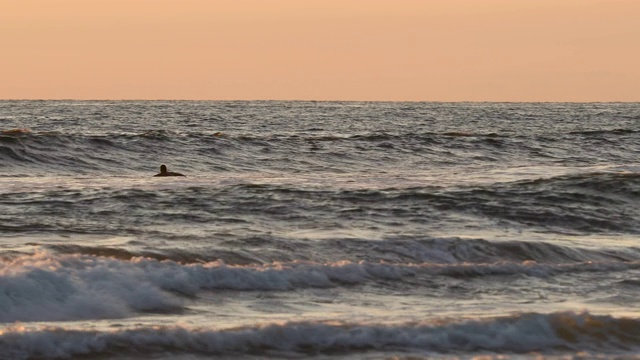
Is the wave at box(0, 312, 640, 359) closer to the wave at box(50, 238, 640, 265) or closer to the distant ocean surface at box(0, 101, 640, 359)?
the distant ocean surface at box(0, 101, 640, 359)

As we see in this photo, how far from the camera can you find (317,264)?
1241 cm

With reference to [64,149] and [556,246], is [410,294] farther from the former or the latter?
[64,149]

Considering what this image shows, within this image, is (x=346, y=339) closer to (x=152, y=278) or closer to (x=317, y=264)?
(x=152, y=278)

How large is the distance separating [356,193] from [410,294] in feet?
25.6

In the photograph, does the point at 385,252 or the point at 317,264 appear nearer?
the point at 317,264

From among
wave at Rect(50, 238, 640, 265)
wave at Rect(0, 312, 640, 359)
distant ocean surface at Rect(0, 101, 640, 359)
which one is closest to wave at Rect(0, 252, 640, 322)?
distant ocean surface at Rect(0, 101, 640, 359)

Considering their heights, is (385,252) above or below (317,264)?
below

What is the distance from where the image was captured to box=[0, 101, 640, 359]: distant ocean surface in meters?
9.41

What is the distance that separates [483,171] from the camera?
2603 cm

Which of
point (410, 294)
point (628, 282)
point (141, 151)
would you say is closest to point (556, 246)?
point (628, 282)

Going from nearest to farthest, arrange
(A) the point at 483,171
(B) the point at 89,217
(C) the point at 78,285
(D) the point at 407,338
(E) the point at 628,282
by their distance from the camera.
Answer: (D) the point at 407,338 < (C) the point at 78,285 < (E) the point at 628,282 < (B) the point at 89,217 < (A) the point at 483,171

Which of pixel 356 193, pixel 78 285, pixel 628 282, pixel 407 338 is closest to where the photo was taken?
pixel 407 338

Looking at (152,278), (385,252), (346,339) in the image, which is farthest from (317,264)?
(346,339)

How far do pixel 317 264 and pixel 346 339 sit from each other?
9.86 feet
